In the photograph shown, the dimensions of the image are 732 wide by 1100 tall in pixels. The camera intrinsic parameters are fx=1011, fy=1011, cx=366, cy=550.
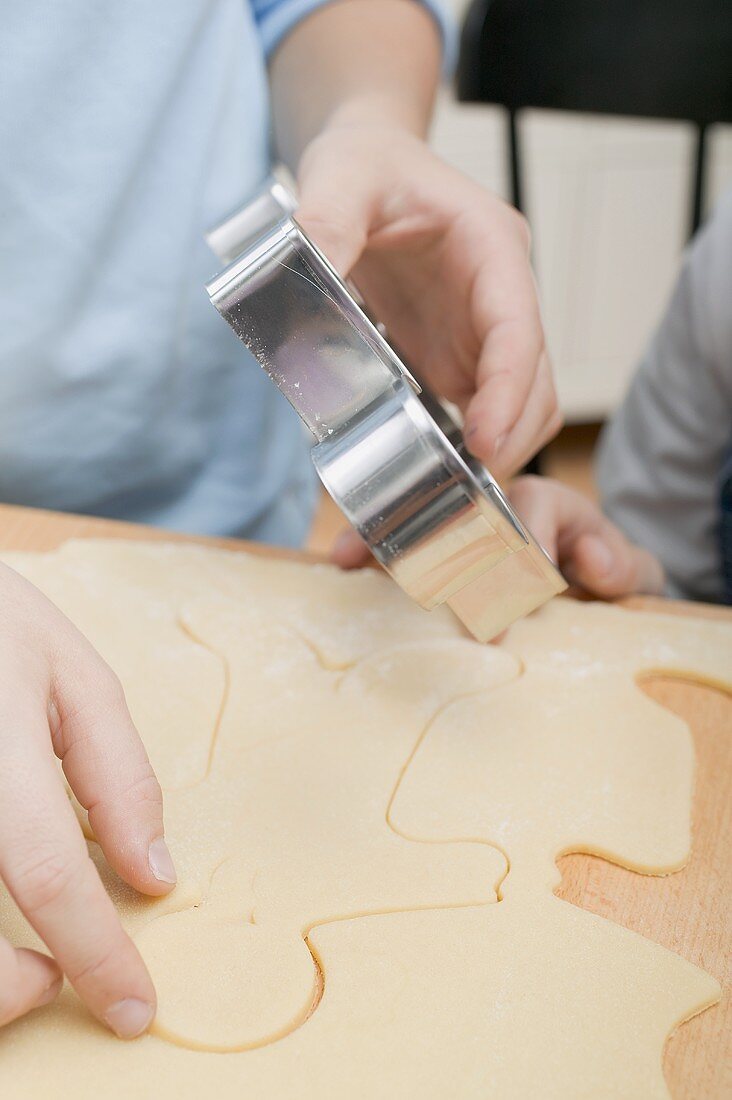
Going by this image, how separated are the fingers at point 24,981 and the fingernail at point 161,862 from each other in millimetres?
59

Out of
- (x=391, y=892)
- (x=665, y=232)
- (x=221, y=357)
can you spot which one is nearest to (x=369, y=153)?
(x=221, y=357)

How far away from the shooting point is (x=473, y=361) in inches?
28.1

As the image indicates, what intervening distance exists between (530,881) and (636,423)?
25.7 inches

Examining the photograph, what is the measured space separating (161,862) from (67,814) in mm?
71

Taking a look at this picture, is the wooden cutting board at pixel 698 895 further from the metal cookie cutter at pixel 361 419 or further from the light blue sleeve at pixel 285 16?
the light blue sleeve at pixel 285 16

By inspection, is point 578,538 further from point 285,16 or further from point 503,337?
point 285,16

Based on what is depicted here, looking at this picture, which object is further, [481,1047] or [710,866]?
[710,866]

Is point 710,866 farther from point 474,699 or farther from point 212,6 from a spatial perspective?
point 212,6

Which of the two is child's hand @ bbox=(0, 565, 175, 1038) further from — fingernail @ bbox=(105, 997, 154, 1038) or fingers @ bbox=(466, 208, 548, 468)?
fingers @ bbox=(466, 208, 548, 468)

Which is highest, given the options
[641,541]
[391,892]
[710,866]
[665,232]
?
[391,892]

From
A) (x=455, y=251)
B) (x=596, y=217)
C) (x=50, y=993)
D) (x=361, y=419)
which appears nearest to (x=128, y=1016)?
(x=50, y=993)

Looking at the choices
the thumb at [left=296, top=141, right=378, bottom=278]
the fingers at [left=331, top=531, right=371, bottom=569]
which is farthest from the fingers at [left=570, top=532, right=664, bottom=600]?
the thumb at [left=296, top=141, right=378, bottom=278]

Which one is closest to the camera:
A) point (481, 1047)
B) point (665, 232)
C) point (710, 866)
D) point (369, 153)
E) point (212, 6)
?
point (481, 1047)

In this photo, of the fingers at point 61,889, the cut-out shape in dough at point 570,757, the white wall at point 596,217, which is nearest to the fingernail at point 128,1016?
the fingers at point 61,889
